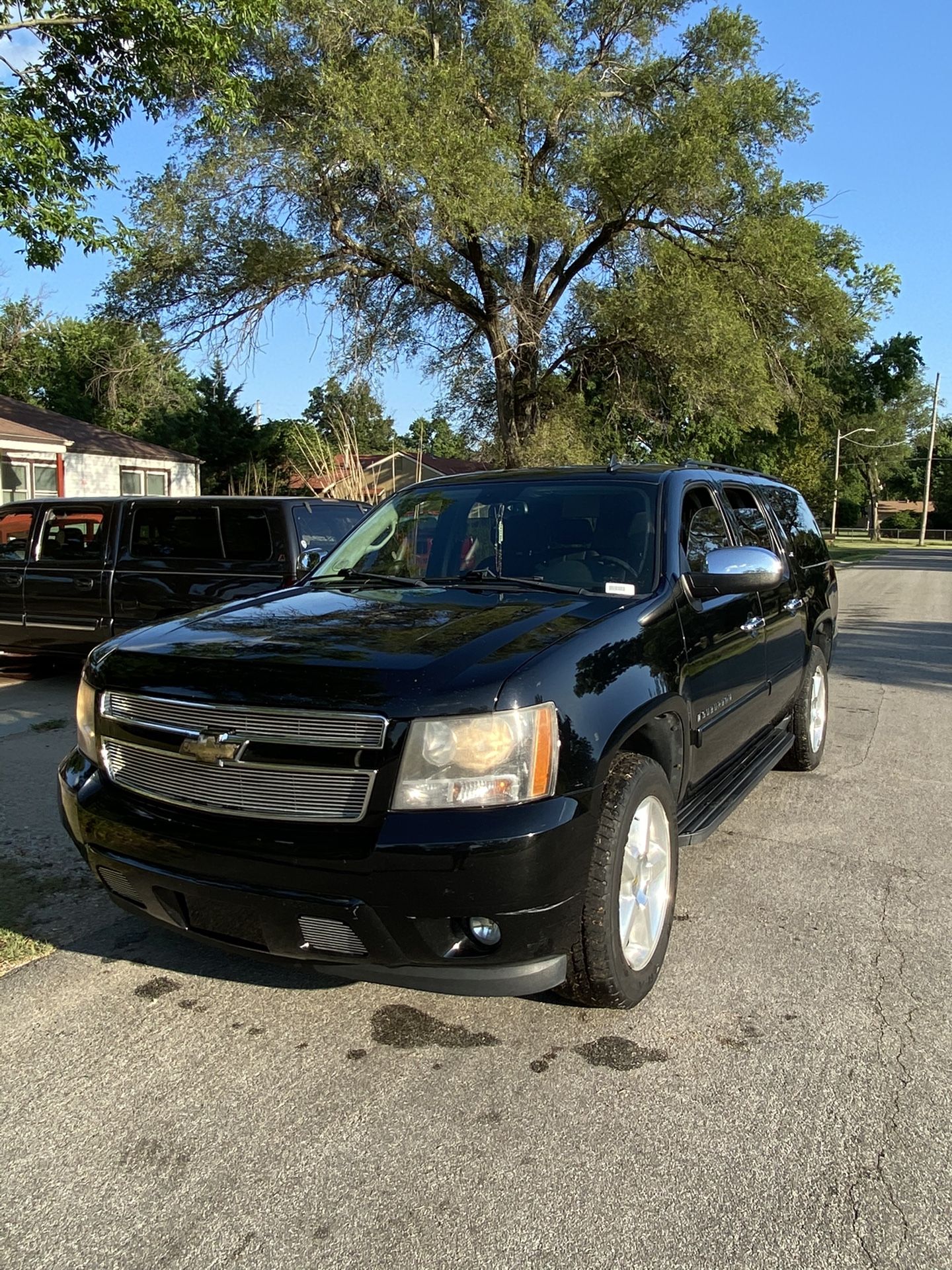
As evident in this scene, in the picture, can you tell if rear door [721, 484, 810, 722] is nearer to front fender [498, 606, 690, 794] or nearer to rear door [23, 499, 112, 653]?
front fender [498, 606, 690, 794]

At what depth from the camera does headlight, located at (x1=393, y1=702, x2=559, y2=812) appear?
2584mm

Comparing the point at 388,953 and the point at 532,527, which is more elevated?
the point at 532,527

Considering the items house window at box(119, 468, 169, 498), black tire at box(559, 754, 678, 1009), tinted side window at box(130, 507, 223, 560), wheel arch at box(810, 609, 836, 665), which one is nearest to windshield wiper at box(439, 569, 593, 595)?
black tire at box(559, 754, 678, 1009)

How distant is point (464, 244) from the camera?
18.5 metres

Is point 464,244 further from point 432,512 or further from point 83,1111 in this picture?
point 83,1111

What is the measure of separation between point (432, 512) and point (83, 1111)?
2.87 metres

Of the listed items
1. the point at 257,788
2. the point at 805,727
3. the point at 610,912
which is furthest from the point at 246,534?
the point at 610,912

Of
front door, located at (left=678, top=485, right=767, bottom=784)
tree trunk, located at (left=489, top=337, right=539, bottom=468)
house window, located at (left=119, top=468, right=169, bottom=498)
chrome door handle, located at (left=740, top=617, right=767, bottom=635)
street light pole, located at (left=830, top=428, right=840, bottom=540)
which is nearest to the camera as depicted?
front door, located at (left=678, top=485, right=767, bottom=784)

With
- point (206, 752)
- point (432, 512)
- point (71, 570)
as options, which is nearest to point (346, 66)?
point (71, 570)

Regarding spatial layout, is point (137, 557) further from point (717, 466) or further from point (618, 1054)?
point (618, 1054)

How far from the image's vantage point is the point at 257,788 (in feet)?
8.90

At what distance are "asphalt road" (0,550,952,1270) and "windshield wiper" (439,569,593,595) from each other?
1465 millimetres

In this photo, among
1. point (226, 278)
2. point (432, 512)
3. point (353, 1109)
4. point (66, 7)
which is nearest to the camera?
point (353, 1109)

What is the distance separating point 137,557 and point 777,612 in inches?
226
